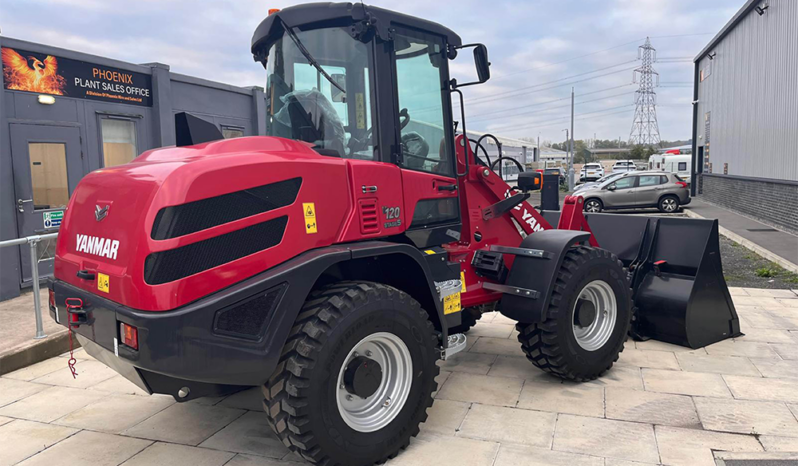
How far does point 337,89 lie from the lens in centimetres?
371

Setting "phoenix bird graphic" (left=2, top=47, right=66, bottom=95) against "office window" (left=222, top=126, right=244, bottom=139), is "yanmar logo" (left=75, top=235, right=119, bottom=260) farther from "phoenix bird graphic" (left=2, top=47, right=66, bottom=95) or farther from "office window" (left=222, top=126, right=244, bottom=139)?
"office window" (left=222, top=126, right=244, bottom=139)

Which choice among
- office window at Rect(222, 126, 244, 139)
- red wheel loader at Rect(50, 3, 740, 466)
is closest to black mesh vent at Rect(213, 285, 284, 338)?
red wheel loader at Rect(50, 3, 740, 466)

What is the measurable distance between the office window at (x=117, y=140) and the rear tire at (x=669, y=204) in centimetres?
1777

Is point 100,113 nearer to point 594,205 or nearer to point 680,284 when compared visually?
point 680,284

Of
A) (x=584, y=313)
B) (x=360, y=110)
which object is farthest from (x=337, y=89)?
(x=584, y=313)

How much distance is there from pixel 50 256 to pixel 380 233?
6625 millimetres

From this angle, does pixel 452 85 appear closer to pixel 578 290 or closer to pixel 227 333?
pixel 578 290

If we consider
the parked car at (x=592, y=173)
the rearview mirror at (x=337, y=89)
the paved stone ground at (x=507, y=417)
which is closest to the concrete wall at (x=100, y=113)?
the paved stone ground at (x=507, y=417)

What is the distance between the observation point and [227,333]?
287 cm

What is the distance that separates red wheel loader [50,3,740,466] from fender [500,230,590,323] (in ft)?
0.05

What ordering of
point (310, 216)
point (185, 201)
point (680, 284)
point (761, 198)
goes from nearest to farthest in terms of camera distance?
point (185, 201), point (310, 216), point (680, 284), point (761, 198)

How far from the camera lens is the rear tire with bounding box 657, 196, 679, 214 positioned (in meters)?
20.5

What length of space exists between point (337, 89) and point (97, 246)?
1.71 m

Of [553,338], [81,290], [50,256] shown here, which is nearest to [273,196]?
[81,290]
